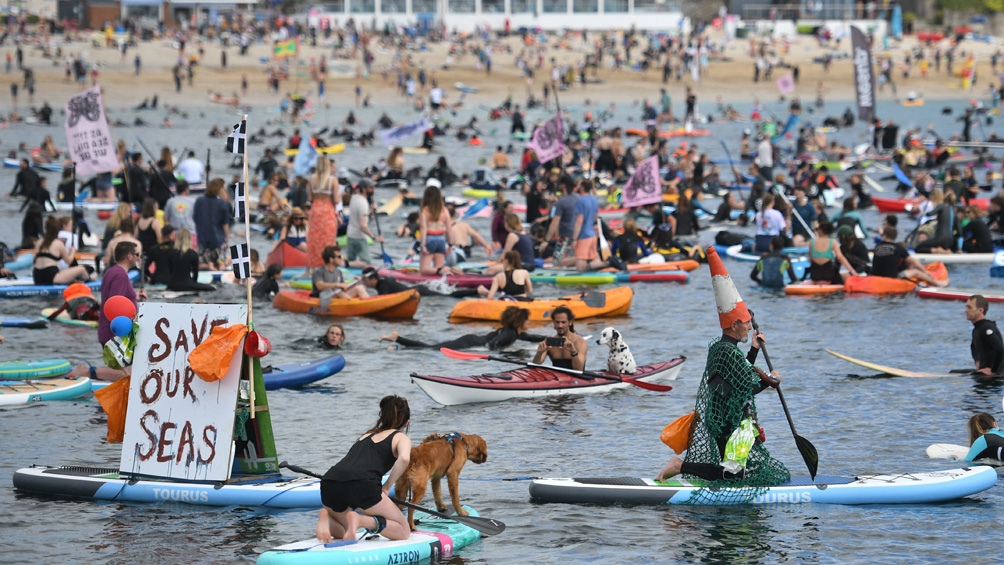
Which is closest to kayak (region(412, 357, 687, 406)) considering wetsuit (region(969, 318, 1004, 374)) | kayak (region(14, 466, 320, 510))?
kayak (region(14, 466, 320, 510))

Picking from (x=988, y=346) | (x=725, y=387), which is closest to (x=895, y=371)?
(x=988, y=346)

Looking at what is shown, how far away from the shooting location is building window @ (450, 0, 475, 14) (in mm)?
102625

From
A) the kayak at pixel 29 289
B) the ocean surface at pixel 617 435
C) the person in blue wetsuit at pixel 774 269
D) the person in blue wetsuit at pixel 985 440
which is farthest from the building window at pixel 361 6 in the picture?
the person in blue wetsuit at pixel 985 440

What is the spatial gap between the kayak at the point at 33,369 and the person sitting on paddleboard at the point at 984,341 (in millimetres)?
10631

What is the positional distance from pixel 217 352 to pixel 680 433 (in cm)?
383

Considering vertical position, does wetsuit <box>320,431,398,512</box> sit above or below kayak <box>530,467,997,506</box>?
above

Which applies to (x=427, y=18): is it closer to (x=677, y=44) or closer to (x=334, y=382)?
(x=677, y=44)

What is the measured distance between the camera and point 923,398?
1577cm

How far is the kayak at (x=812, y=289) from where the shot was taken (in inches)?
897

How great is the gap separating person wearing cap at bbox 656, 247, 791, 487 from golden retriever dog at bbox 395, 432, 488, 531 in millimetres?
1822

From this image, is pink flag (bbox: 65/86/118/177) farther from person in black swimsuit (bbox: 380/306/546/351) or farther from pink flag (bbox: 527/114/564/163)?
pink flag (bbox: 527/114/564/163)

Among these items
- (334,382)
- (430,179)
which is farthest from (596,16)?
(334,382)

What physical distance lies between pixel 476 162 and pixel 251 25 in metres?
45.7

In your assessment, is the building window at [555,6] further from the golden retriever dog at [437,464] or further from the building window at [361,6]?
the golden retriever dog at [437,464]
